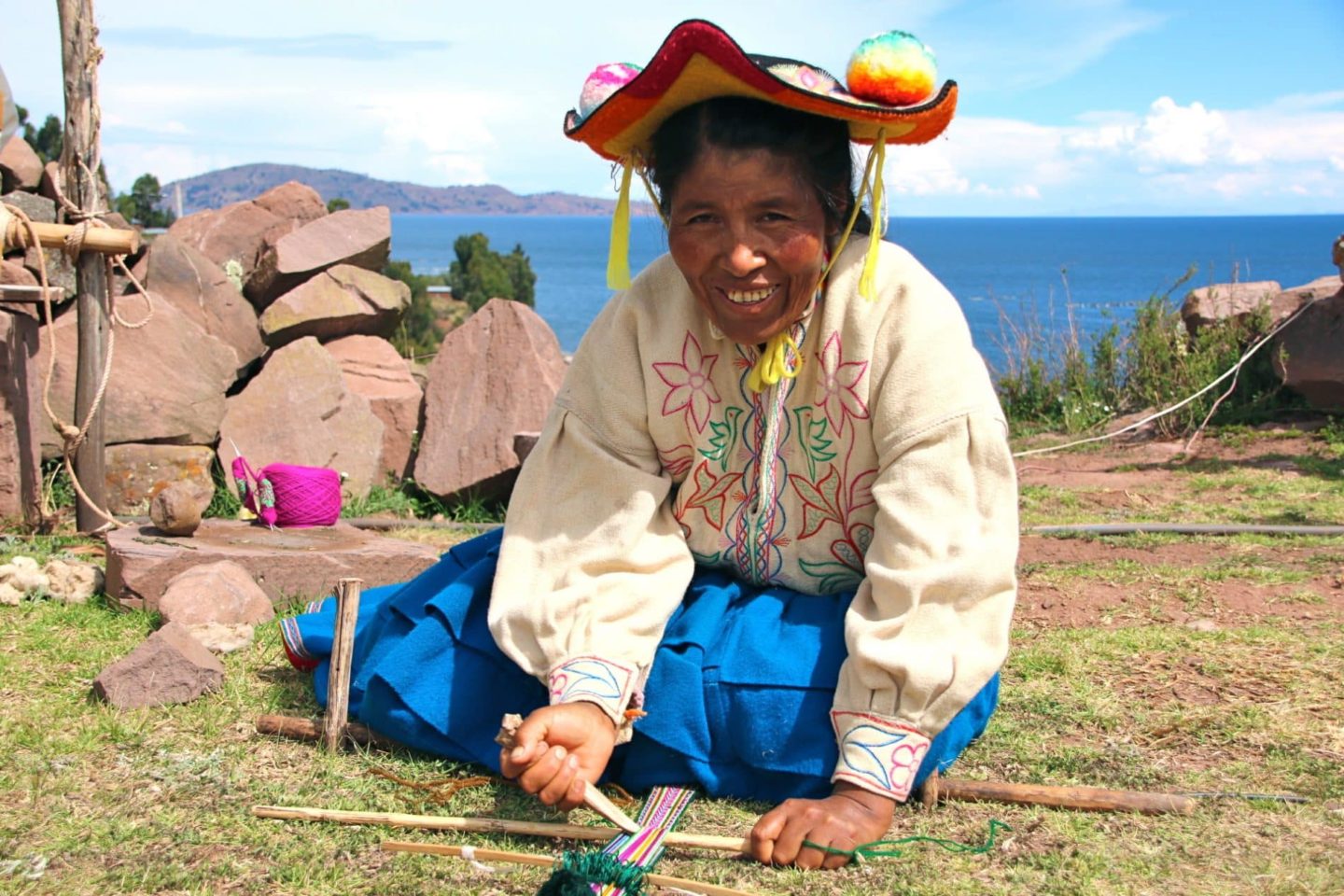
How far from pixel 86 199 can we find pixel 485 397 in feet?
6.85

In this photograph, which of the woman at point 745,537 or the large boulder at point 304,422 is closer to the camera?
the woman at point 745,537

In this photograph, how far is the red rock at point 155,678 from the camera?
3.25 m

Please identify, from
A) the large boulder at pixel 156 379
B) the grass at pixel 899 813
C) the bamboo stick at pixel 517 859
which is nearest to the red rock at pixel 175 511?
the grass at pixel 899 813

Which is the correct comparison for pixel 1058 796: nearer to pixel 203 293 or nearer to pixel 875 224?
pixel 875 224

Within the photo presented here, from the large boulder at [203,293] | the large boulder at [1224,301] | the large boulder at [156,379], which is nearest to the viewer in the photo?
the large boulder at [156,379]

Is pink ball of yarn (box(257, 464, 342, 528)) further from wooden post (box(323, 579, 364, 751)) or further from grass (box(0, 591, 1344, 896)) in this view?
wooden post (box(323, 579, 364, 751))

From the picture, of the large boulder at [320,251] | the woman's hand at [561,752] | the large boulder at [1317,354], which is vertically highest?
the large boulder at [320,251]

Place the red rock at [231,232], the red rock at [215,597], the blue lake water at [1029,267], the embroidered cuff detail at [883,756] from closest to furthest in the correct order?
the embroidered cuff detail at [883,756], the red rock at [215,597], the red rock at [231,232], the blue lake water at [1029,267]

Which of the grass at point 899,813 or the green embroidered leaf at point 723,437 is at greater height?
the green embroidered leaf at point 723,437

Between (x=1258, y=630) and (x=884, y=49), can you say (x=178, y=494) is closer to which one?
(x=884, y=49)

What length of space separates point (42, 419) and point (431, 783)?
3693 mm

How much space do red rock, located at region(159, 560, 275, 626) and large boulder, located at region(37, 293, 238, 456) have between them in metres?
1.91

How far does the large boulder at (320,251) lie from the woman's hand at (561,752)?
5038 mm

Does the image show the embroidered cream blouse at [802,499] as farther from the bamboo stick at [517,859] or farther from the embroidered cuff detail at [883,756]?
the bamboo stick at [517,859]
